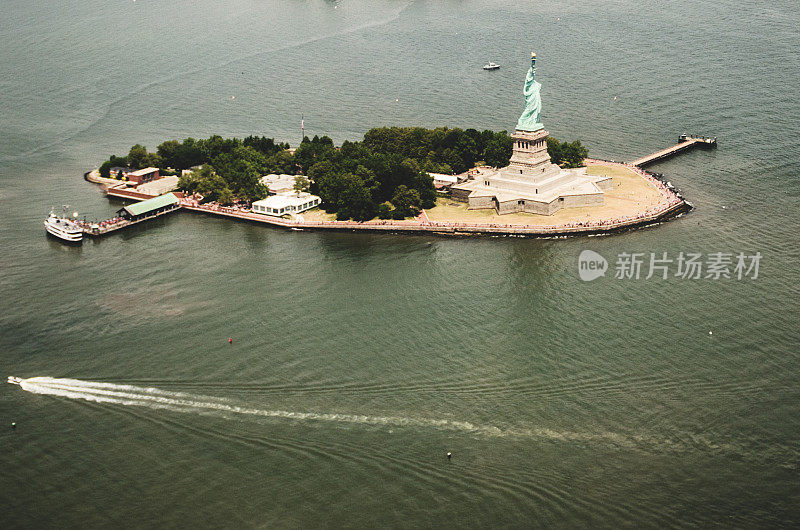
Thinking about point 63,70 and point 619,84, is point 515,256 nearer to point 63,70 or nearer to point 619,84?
point 619,84

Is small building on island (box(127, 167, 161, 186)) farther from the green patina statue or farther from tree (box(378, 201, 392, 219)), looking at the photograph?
the green patina statue

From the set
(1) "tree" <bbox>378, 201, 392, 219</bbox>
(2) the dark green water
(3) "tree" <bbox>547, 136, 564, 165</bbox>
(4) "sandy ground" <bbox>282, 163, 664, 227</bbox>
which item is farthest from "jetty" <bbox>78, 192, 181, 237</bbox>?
(3) "tree" <bbox>547, 136, 564, 165</bbox>

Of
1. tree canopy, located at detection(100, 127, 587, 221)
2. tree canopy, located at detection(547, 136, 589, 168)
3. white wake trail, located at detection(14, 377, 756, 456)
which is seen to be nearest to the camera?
white wake trail, located at detection(14, 377, 756, 456)

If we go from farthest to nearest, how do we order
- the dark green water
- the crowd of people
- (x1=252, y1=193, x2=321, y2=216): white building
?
(x1=252, y1=193, x2=321, y2=216): white building → the crowd of people → the dark green water

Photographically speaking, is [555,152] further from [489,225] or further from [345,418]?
[345,418]

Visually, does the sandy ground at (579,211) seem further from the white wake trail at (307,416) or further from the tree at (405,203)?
the white wake trail at (307,416)

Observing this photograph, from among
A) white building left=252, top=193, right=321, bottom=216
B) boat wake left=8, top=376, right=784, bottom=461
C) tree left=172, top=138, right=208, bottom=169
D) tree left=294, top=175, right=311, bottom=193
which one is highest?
tree left=172, top=138, right=208, bottom=169

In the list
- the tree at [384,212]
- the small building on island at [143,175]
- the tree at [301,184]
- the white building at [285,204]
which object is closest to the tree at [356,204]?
the tree at [384,212]

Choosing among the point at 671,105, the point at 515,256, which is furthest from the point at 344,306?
the point at 671,105
